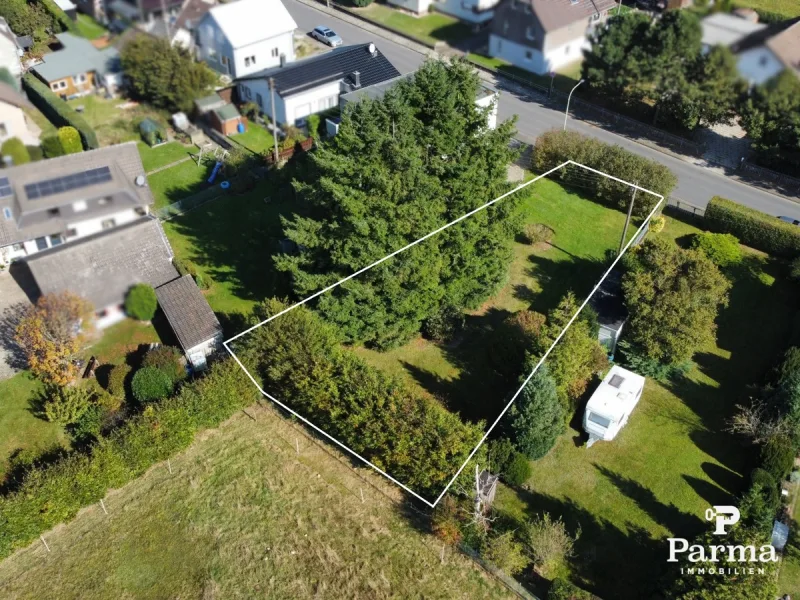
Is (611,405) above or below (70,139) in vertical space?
below

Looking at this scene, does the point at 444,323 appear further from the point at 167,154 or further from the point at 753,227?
the point at 753,227

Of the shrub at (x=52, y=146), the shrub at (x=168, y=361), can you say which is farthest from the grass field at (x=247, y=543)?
the shrub at (x=52, y=146)

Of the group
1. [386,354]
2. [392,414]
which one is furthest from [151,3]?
[386,354]

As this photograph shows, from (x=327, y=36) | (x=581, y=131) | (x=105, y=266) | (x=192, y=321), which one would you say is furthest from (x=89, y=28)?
(x=581, y=131)

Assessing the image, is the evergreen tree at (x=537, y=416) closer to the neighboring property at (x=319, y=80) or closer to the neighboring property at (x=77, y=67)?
the neighboring property at (x=77, y=67)

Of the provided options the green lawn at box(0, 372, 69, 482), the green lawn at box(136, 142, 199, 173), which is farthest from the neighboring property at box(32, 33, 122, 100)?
the green lawn at box(136, 142, 199, 173)

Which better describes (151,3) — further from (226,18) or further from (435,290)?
(435,290)
